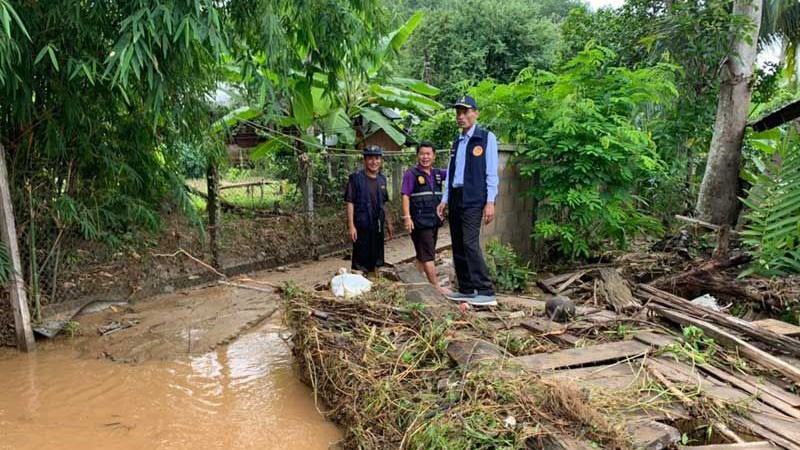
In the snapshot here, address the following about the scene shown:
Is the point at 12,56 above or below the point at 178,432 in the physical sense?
above

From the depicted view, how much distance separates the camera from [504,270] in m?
5.67

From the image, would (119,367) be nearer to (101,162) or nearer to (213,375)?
(213,375)

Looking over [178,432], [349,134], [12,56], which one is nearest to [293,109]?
[349,134]

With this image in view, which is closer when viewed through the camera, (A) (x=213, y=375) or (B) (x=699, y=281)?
(A) (x=213, y=375)

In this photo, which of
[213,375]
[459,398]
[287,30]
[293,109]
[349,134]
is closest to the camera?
[459,398]

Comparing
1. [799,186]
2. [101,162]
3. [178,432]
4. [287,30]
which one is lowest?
[178,432]

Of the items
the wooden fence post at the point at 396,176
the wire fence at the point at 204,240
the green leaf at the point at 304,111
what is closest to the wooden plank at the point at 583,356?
the wire fence at the point at 204,240

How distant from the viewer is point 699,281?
490 centimetres

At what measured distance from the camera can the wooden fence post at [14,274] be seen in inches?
162

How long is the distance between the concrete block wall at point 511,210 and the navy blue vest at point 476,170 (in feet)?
4.43

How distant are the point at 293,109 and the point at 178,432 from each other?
16.5ft

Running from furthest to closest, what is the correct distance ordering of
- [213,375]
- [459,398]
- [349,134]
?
[349,134] < [213,375] < [459,398]

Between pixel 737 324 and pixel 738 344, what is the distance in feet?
1.12

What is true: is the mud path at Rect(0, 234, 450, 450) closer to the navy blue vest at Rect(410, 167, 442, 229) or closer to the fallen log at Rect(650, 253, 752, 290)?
the navy blue vest at Rect(410, 167, 442, 229)
